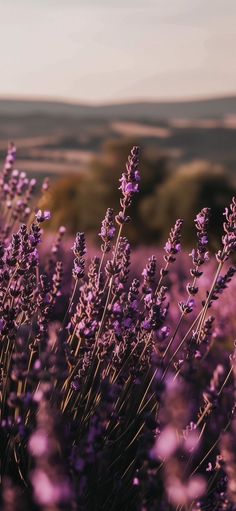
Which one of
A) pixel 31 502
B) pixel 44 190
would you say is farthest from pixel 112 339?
pixel 44 190

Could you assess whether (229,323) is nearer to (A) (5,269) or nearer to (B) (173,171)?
(A) (5,269)

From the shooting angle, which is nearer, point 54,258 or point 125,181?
point 125,181

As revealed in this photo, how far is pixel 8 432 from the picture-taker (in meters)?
2.76

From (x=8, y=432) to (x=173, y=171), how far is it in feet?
54.5

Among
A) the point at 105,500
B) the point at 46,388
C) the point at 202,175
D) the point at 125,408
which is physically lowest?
the point at 105,500

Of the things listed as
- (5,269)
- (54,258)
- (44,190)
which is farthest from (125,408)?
(44,190)

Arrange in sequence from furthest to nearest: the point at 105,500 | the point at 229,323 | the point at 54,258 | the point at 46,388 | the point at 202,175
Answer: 1. the point at 202,175
2. the point at 229,323
3. the point at 54,258
4. the point at 105,500
5. the point at 46,388

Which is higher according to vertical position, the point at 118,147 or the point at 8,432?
the point at 118,147

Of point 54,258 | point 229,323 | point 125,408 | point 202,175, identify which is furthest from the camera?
point 202,175

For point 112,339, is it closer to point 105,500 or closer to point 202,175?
point 105,500

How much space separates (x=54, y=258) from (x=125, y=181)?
1.47m

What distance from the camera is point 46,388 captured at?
4.98 ft

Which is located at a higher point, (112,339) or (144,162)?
(144,162)

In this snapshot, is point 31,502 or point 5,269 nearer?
point 31,502
